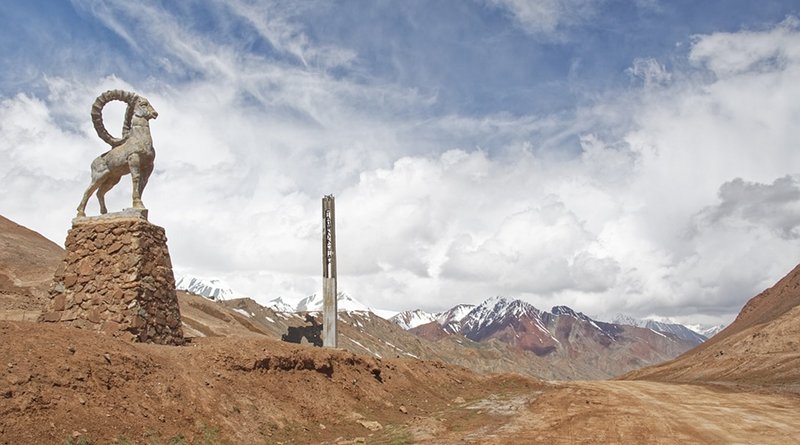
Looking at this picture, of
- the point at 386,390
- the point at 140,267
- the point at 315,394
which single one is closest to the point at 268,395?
the point at 315,394

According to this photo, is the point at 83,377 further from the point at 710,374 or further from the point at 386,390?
the point at 710,374

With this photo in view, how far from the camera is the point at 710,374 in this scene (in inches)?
1535

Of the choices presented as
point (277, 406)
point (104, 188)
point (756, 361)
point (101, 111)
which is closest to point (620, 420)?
point (277, 406)

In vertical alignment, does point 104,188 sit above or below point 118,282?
above

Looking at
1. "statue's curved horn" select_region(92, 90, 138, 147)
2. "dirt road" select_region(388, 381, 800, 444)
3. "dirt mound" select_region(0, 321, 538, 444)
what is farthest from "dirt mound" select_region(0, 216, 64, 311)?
"dirt road" select_region(388, 381, 800, 444)

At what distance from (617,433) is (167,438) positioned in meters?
10.2

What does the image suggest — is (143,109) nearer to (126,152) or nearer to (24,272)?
(126,152)

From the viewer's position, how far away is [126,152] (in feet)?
61.9

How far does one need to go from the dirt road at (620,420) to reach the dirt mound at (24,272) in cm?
2233

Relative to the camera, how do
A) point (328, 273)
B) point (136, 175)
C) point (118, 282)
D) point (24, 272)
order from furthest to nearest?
point (24, 272) → point (328, 273) → point (136, 175) → point (118, 282)

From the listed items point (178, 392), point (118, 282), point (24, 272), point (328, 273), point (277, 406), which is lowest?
point (277, 406)

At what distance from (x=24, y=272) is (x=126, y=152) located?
29.3 meters

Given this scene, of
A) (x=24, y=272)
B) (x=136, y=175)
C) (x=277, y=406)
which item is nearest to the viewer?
(x=277, y=406)

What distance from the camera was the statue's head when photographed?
63.4 ft
